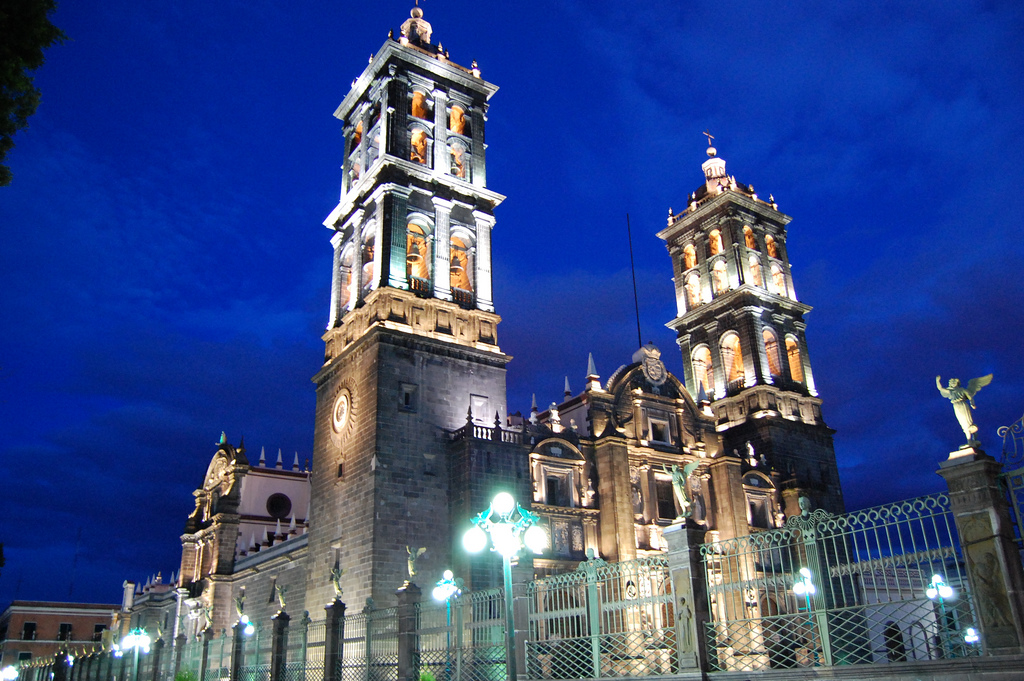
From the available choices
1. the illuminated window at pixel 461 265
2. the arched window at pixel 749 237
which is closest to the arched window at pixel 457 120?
the illuminated window at pixel 461 265

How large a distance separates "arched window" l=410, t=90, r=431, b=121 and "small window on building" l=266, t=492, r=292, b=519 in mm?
23189

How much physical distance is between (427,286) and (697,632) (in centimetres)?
2204

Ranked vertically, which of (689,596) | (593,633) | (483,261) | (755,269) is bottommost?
(593,633)

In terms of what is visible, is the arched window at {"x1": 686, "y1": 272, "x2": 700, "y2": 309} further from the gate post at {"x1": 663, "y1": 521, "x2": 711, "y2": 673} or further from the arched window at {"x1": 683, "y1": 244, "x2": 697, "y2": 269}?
the gate post at {"x1": 663, "y1": 521, "x2": 711, "y2": 673}

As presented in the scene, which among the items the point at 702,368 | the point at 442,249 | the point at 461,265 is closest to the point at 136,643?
the point at 442,249

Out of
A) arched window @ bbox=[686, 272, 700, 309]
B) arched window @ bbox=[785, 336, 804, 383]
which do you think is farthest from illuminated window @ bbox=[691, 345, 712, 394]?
arched window @ bbox=[785, 336, 804, 383]

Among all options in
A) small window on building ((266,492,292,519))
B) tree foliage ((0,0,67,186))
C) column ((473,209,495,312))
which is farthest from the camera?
small window on building ((266,492,292,519))

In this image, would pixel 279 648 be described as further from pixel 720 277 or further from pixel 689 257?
pixel 689 257

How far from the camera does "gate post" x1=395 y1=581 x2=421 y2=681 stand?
16.5m

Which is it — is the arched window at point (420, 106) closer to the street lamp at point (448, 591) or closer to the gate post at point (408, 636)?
the street lamp at point (448, 591)

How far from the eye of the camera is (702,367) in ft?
151

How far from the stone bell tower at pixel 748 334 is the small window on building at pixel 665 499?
12.5 ft

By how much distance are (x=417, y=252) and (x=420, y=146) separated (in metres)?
5.37

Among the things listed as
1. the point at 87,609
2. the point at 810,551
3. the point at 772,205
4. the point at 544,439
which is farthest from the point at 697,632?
the point at 87,609
